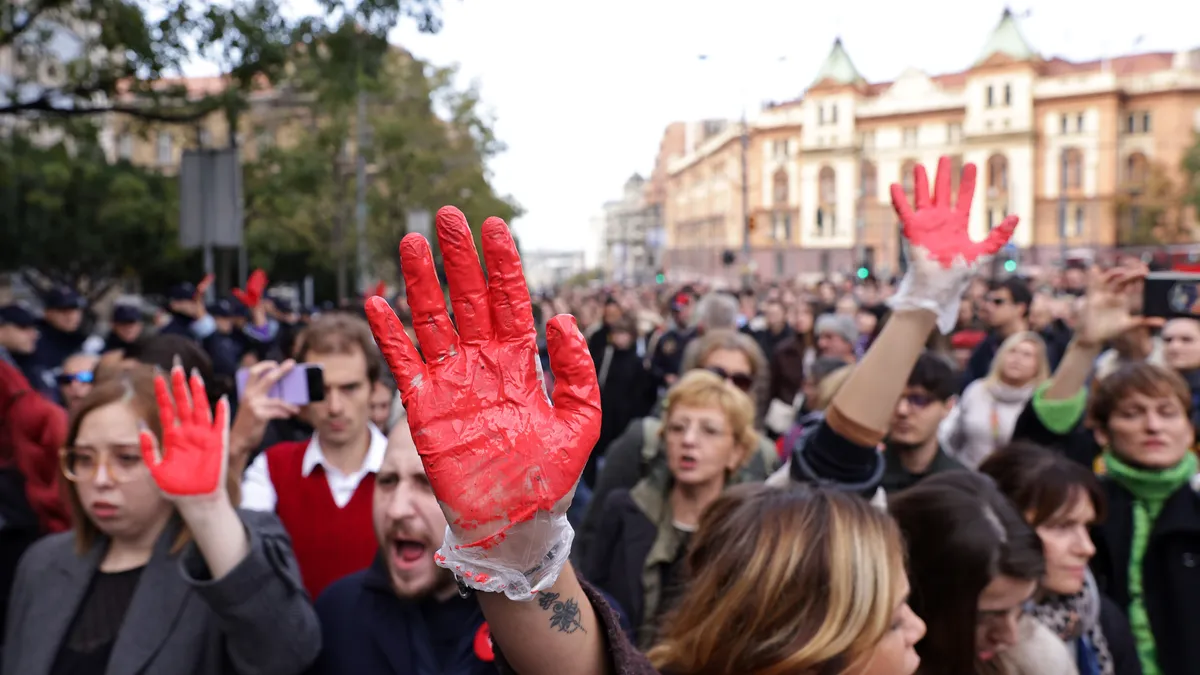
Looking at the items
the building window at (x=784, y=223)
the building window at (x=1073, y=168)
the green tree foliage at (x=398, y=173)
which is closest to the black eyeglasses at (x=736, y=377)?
the green tree foliage at (x=398, y=173)

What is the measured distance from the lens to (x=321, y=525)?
139 inches

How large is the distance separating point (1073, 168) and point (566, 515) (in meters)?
68.3

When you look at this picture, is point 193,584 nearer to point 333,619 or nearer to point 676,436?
point 333,619

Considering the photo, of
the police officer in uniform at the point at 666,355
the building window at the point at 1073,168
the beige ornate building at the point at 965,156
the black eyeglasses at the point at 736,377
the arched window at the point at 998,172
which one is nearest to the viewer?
the black eyeglasses at the point at 736,377

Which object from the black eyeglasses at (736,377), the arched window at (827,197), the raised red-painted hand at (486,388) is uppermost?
the arched window at (827,197)

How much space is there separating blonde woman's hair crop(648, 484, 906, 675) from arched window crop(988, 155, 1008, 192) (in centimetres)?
5607

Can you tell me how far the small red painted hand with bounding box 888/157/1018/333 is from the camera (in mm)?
→ 2832

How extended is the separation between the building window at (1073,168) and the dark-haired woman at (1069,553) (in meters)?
62.5

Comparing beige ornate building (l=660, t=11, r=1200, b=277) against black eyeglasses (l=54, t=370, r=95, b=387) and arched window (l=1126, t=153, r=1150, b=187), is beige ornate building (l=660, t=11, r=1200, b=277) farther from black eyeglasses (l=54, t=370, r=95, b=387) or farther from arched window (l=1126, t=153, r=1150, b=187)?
black eyeglasses (l=54, t=370, r=95, b=387)

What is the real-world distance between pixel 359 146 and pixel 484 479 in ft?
80.6

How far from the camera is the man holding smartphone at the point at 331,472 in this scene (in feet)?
11.4

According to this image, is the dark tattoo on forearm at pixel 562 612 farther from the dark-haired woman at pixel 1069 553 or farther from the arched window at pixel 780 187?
the arched window at pixel 780 187

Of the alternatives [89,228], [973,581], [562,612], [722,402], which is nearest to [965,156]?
[89,228]

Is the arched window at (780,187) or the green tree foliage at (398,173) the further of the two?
the arched window at (780,187)
